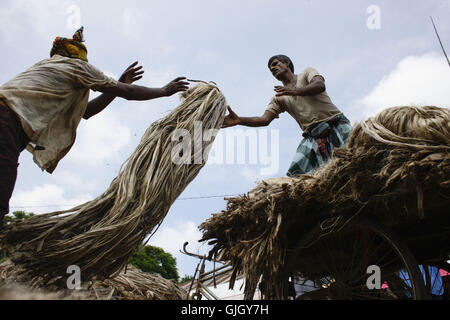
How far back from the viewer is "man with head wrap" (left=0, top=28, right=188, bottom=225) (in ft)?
6.39

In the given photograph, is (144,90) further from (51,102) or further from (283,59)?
(283,59)

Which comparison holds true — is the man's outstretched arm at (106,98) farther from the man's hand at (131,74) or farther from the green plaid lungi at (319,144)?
the green plaid lungi at (319,144)

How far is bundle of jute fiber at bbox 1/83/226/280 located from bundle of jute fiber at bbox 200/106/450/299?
493 mm

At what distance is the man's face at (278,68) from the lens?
3.60 metres

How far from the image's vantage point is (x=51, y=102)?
2227mm

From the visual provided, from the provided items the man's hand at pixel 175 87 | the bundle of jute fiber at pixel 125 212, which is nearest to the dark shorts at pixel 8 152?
the bundle of jute fiber at pixel 125 212

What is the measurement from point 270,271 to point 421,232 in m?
1.08

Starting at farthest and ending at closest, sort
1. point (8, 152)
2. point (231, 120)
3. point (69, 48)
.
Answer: point (231, 120) → point (69, 48) → point (8, 152)

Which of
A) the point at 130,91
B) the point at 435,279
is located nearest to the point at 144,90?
the point at 130,91

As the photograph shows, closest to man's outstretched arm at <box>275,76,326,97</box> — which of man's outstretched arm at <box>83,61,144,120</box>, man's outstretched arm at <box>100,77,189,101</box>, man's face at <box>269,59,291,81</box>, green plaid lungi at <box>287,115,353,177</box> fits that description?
green plaid lungi at <box>287,115,353,177</box>

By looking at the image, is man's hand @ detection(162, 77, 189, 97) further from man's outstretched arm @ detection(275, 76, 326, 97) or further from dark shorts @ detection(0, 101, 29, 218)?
dark shorts @ detection(0, 101, 29, 218)

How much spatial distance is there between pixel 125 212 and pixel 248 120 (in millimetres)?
1678
